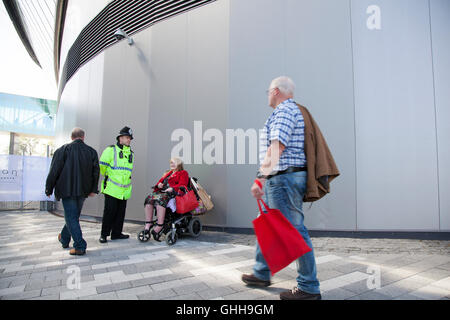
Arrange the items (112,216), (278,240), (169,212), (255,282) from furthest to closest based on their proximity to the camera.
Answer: (112,216) < (169,212) < (255,282) < (278,240)

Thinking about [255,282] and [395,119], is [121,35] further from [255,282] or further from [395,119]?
[255,282]

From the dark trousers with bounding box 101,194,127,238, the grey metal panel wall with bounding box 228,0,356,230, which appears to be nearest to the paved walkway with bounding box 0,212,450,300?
the dark trousers with bounding box 101,194,127,238

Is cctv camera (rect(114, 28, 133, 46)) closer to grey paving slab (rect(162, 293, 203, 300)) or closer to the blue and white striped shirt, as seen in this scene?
the blue and white striped shirt

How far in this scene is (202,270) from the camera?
3109mm

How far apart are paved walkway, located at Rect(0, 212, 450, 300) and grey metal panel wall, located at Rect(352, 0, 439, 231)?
0.60 m

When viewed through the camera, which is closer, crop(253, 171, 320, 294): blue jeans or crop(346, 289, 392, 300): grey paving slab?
crop(253, 171, 320, 294): blue jeans

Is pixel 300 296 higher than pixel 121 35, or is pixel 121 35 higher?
pixel 121 35

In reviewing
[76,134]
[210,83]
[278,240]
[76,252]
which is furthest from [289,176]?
[210,83]

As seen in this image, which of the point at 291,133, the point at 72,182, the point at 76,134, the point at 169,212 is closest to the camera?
the point at 291,133

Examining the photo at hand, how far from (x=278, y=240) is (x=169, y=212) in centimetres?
305

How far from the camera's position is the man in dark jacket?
3834 millimetres

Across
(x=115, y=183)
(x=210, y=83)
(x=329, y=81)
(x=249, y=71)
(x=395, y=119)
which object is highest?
(x=249, y=71)
